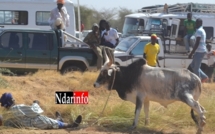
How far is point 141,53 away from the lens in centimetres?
1886

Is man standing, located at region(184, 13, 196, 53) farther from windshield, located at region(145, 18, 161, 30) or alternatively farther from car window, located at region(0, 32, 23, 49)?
car window, located at region(0, 32, 23, 49)

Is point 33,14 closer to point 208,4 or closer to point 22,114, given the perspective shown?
point 208,4

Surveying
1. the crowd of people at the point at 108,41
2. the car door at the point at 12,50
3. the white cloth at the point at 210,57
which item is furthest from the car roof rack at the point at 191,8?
the car door at the point at 12,50

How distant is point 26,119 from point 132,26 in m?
14.1

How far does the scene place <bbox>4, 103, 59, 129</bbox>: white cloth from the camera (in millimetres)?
10570

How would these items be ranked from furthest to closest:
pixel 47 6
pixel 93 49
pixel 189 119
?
1. pixel 47 6
2. pixel 93 49
3. pixel 189 119

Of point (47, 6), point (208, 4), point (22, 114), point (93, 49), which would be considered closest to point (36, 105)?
point (22, 114)

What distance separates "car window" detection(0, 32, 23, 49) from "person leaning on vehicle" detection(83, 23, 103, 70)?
1890 millimetres

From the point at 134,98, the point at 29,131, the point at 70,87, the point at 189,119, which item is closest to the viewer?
the point at 29,131

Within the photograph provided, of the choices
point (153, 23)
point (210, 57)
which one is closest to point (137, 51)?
point (210, 57)

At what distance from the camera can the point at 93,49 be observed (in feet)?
53.6

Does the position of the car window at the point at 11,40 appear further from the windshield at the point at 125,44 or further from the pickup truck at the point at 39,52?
the windshield at the point at 125,44

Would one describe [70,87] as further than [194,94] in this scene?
Yes

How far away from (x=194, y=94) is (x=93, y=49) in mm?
6106
